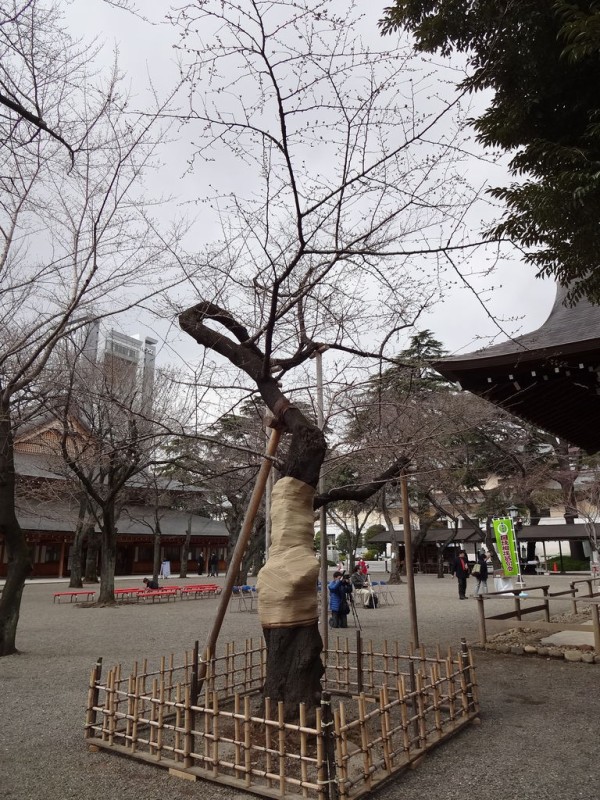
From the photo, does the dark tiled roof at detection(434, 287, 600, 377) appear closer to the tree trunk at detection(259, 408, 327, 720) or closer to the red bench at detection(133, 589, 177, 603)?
the tree trunk at detection(259, 408, 327, 720)

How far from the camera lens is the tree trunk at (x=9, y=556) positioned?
9219mm

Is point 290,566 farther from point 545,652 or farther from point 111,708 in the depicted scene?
point 545,652

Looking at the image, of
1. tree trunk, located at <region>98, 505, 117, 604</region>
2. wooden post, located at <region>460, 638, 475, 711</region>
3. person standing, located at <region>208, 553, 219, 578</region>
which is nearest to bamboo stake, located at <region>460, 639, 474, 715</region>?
wooden post, located at <region>460, 638, 475, 711</region>

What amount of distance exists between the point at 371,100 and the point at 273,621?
4.28 meters

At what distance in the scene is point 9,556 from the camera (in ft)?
31.1

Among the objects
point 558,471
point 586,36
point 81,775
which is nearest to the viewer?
point 586,36

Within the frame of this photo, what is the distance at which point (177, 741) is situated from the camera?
4.32 metres

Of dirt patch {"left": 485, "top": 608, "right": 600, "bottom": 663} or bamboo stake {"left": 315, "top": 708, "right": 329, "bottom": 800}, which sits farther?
dirt patch {"left": 485, "top": 608, "right": 600, "bottom": 663}

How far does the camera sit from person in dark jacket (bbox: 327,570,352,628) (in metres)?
12.5

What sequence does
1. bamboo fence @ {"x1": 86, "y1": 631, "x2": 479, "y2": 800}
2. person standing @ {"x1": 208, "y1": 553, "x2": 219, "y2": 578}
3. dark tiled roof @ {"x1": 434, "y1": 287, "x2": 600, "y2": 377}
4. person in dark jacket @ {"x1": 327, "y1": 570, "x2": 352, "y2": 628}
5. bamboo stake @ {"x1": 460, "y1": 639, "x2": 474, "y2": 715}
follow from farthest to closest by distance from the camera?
person standing @ {"x1": 208, "y1": 553, "x2": 219, "y2": 578}, person in dark jacket @ {"x1": 327, "y1": 570, "x2": 352, "y2": 628}, dark tiled roof @ {"x1": 434, "y1": 287, "x2": 600, "y2": 377}, bamboo stake @ {"x1": 460, "y1": 639, "x2": 474, "y2": 715}, bamboo fence @ {"x1": 86, "y1": 631, "x2": 479, "y2": 800}

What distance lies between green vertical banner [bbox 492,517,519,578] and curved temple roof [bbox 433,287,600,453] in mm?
8372

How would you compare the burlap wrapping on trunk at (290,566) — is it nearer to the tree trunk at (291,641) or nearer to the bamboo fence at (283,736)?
the tree trunk at (291,641)

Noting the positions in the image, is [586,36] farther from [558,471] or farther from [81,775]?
[558,471]

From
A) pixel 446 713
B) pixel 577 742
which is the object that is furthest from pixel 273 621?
pixel 577 742
